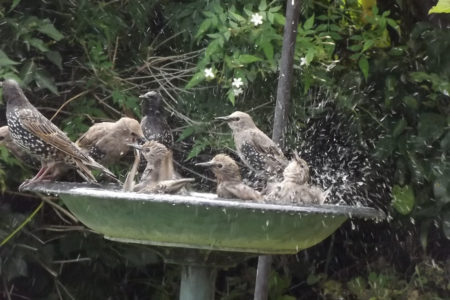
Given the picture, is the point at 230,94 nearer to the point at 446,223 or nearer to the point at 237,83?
the point at 237,83

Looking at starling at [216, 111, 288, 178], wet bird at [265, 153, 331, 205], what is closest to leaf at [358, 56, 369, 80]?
starling at [216, 111, 288, 178]

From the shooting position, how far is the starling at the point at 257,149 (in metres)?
4.23

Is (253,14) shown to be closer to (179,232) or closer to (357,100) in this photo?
(357,100)

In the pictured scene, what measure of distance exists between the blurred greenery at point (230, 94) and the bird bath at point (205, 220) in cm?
183

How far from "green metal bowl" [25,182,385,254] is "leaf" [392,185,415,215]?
2340 mm

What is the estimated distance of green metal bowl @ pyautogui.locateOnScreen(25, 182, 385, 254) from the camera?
2.88 metres

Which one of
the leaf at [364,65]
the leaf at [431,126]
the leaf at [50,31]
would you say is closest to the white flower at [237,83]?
the leaf at [364,65]

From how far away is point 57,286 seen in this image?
19.3ft

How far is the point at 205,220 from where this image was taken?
292 cm

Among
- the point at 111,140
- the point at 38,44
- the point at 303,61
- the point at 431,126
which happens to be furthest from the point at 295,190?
the point at 38,44

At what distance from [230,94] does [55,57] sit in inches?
40.9

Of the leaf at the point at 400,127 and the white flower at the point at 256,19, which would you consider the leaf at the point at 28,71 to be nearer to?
the white flower at the point at 256,19

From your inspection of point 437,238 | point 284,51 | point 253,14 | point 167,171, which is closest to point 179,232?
point 167,171

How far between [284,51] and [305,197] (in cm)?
107
